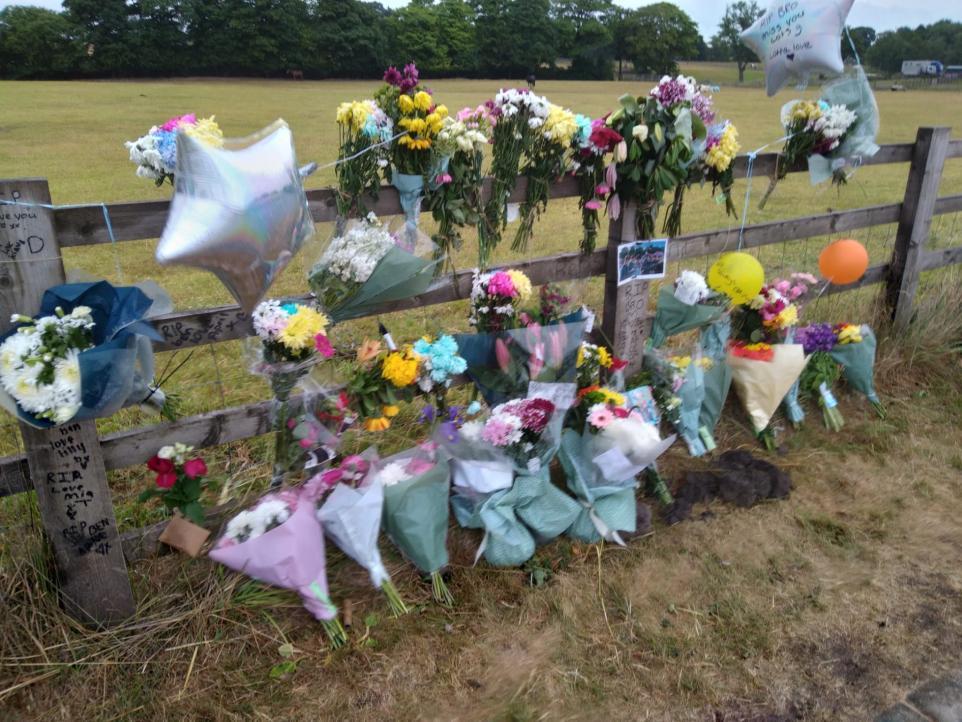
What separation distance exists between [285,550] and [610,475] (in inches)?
55.4

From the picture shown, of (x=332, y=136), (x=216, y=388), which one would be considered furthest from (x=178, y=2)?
(x=216, y=388)

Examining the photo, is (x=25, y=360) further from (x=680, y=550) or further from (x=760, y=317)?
(x=760, y=317)

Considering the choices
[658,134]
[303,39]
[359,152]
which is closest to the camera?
[359,152]

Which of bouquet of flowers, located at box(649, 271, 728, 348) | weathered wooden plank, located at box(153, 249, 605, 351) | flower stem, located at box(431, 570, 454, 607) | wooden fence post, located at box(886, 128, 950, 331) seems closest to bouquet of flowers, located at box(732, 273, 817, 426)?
bouquet of flowers, located at box(649, 271, 728, 348)

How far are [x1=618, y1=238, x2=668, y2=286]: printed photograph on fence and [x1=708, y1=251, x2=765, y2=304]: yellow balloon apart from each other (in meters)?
0.34

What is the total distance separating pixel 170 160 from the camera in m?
2.43

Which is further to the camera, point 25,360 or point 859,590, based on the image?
point 859,590

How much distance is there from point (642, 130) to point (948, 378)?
311 centimetres

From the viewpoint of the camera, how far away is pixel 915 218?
4.80 m

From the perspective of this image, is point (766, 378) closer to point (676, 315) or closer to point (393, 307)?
point (676, 315)

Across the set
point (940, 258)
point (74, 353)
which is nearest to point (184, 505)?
point (74, 353)

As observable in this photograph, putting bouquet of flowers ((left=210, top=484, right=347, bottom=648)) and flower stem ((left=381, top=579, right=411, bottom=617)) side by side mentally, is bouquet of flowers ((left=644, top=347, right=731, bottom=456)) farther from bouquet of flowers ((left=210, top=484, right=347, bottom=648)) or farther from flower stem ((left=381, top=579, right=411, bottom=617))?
bouquet of flowers ((left=210, top=484, right=347, bottom=648))

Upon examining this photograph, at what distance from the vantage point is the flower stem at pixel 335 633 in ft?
8.74

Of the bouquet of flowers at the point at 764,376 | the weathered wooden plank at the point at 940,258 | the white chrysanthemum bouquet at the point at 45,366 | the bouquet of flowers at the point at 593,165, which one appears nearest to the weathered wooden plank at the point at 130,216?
the white chrysanthemum bouquet at the point at 45,366
